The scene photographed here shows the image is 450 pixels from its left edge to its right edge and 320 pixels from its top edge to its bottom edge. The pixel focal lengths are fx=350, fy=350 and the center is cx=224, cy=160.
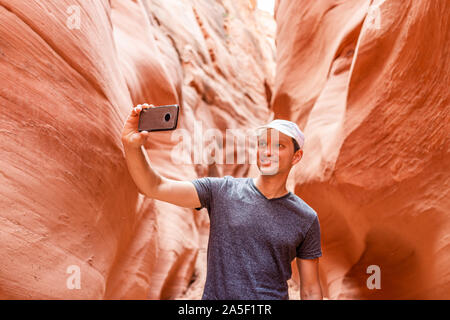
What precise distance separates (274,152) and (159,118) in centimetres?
69

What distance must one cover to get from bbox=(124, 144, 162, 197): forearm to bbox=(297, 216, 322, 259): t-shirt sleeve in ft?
2.89

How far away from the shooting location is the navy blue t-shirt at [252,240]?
1796 mm

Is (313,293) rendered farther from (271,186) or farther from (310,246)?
(271,186)

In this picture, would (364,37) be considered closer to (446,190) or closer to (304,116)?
(446,190)

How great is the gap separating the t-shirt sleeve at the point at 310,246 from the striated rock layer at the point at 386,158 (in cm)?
145

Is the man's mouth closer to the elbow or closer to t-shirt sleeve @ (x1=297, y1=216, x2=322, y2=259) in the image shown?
t-shirt sleeve @ (x1=297, y1=216, x2=322, y2=259)

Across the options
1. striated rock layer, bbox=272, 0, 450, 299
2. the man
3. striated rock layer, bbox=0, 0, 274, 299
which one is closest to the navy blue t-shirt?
the man

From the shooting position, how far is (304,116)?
5355mm

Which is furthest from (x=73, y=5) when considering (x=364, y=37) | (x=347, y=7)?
(x=347, y=7)

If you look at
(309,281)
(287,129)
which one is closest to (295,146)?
(287,129)

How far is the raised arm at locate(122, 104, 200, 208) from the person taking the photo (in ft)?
5.91

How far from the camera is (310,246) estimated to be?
6.38 ft
